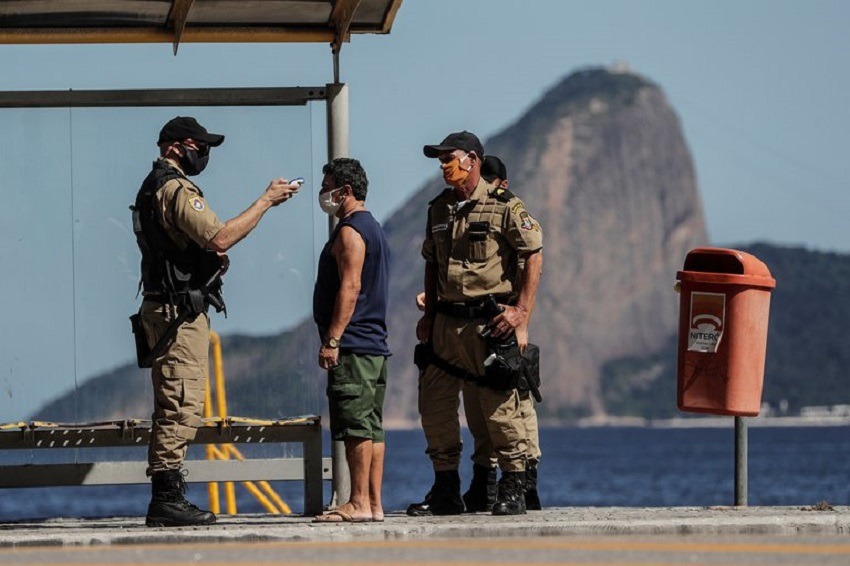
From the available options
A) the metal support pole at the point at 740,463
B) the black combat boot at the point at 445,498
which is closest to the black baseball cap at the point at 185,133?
the black combat boot at the point at 445,498

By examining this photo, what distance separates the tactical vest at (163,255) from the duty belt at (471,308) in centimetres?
134

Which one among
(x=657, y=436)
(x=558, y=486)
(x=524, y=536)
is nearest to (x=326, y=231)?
(x=524, y=536)

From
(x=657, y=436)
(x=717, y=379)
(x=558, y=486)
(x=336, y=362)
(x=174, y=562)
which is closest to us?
(x=174, y=562)

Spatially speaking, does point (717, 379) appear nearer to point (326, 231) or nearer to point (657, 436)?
point (326, 231)

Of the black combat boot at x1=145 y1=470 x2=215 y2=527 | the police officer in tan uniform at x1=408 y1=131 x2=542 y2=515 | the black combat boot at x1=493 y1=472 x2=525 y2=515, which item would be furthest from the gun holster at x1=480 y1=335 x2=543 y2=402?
the black combat boot at x1=145 y1=470 x2=215 y2=527

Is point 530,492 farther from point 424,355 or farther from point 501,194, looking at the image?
point 501,194

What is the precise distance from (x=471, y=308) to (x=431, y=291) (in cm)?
41

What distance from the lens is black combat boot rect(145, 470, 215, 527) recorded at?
30.4 ft

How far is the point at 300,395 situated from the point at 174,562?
3.05 meters

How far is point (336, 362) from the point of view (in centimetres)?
956

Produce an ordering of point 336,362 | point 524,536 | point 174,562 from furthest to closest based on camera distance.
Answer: point 336,362 → point 524,536 → point 174,562

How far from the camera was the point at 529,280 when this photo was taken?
9.75 meters

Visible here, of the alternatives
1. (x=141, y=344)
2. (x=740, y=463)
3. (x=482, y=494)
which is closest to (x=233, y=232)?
(x=141, y=344)

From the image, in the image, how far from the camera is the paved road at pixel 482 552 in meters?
7.69
